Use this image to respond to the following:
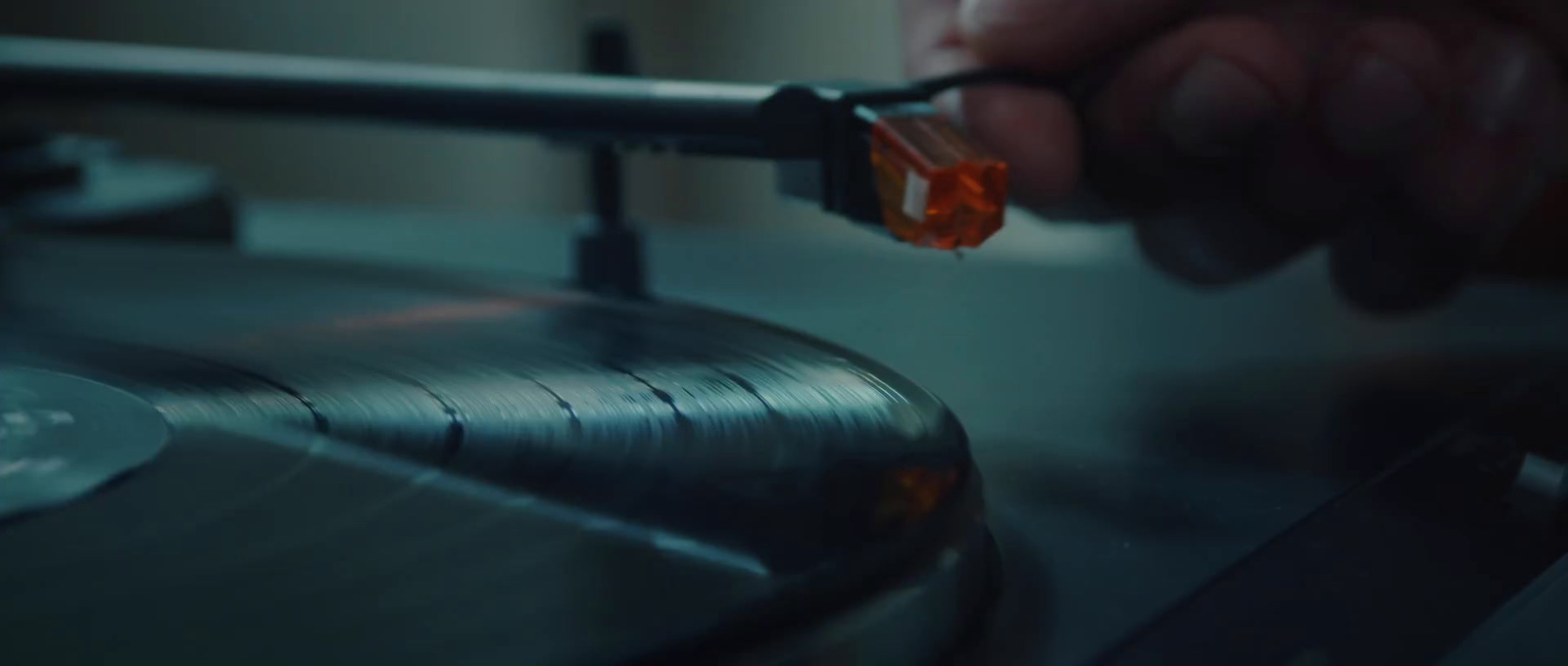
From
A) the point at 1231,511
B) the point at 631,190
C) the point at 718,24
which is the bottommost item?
the point at 631,190

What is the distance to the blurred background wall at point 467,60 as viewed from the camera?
78.1 inches

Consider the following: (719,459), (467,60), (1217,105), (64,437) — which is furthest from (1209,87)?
(467,60)

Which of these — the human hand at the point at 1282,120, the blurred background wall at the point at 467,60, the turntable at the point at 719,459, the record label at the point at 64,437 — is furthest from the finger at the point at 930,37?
the blurred background wall at the point at 467,60

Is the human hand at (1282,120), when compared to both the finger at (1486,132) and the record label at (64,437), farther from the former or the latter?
the record label at (64,437)

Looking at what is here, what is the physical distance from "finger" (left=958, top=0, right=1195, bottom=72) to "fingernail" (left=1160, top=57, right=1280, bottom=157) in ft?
0.09

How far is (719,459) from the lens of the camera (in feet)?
0.99

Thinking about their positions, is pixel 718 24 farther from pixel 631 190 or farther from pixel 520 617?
pixel 520 617

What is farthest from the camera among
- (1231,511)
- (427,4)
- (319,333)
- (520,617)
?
(427,4)

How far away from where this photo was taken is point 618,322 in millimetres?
445

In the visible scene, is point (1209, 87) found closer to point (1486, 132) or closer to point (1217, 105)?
point (1217, 105)

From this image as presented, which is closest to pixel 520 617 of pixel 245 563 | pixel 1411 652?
pixel 245 563

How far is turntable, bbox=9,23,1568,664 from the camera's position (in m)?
0.25

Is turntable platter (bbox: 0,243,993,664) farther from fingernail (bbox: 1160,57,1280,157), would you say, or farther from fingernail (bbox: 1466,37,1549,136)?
fingernail (bbox: 1466,37,1549,136)

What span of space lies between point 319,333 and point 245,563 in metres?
0.19
